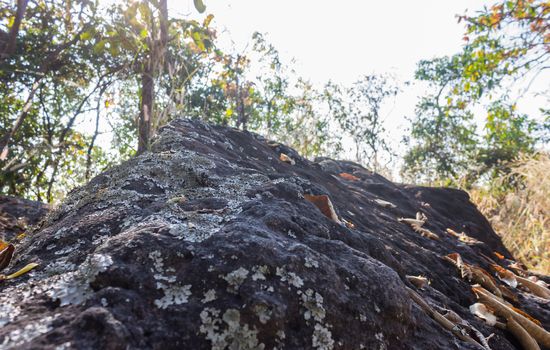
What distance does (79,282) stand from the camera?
2.59 feet

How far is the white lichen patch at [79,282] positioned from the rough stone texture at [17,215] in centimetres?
157

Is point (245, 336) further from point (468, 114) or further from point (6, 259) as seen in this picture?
point (468, 114)

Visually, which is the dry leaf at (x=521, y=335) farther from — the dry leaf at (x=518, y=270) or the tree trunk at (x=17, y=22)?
the tree trunk at (x=17, y=22)

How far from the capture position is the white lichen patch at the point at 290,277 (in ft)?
2.98

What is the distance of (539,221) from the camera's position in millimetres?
5570

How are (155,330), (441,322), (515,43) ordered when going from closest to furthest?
(155,330), (441,322), (515,43)

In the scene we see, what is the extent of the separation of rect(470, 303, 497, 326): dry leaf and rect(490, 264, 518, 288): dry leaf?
62 cm

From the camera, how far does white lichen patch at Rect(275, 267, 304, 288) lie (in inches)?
35.8

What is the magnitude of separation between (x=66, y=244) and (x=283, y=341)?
0.63 meters

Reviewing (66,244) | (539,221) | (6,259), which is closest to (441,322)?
(66,244)

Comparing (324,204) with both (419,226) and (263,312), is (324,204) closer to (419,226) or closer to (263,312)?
(263,312)

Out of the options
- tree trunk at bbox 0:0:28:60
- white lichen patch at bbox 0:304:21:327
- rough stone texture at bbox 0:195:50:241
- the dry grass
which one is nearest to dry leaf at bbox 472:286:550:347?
white lichen patch at bbox 0:304:21:327

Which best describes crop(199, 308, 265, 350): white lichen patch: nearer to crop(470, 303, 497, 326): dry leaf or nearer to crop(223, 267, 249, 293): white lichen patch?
crop(223, 267, 249, 293): white lichen patch

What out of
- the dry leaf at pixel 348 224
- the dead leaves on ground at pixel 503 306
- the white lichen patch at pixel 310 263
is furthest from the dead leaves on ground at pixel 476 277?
the white lichen patch at pixel 310 263
